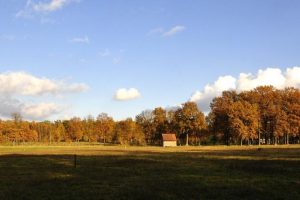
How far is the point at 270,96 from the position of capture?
483 ft

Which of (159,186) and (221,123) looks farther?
(221,123)

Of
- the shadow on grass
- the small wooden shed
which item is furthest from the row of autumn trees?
the shadow on grass

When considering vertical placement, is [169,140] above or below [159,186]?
below

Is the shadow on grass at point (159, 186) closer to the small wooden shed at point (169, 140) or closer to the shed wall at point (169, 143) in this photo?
the shed wall at point (169, 143)

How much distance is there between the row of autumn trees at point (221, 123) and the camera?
13988 centimetres

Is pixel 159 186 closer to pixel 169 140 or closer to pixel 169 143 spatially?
pixel 169 143

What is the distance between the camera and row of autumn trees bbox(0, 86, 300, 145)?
140m

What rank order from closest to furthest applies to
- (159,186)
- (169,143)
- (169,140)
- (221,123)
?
1. (159,186)
2. (221,123)
3. (169,143)
4. (169,140)

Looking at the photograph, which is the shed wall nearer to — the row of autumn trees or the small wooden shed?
the small wooden shed

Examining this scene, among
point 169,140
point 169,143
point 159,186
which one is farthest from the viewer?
point 169,140

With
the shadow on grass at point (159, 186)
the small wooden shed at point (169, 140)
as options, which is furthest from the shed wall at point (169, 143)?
the shadow on grass at point (159, 186)

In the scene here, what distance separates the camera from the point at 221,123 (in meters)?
144

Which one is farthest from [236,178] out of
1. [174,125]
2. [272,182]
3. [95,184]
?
[174,125]

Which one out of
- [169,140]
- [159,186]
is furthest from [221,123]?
[159,186]
